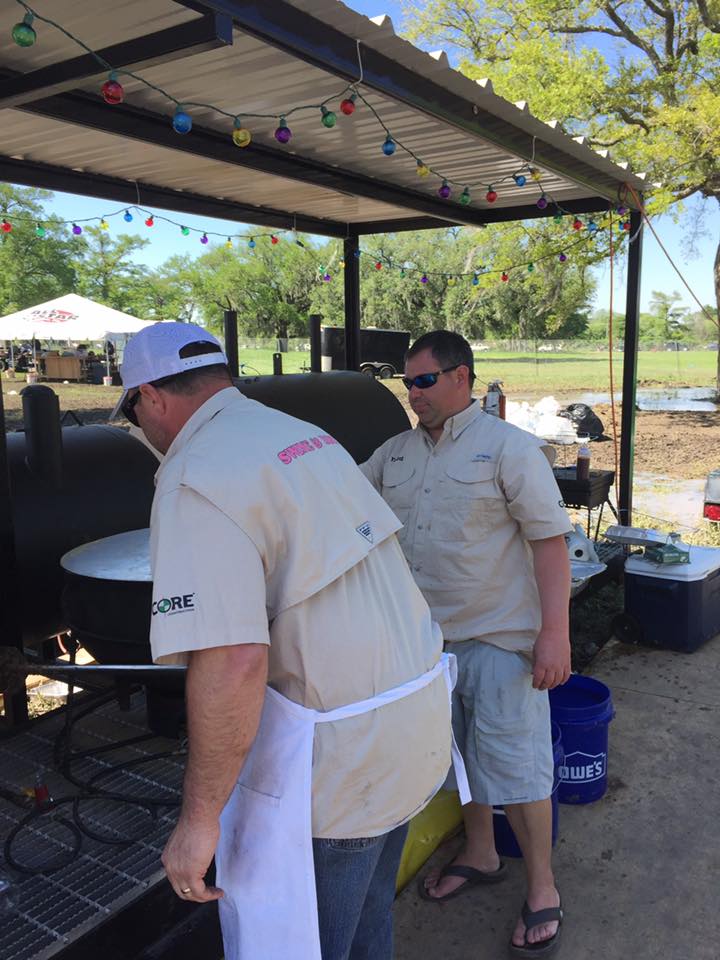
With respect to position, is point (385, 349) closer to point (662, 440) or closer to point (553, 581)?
point (662, 440)

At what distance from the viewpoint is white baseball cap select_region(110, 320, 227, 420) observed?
142cm

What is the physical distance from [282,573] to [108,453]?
2822 millimetres

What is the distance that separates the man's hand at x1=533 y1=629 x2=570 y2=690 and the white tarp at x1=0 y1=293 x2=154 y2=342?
1690 centimetres

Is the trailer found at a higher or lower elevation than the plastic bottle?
higher

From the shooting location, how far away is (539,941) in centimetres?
245

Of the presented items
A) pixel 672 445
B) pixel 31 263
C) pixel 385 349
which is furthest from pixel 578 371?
pixel 31 263

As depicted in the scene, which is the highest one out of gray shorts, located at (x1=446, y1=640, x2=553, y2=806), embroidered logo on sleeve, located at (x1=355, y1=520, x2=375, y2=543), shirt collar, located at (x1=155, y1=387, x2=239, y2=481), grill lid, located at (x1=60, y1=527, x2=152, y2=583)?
shirt collar, located at (x1=155, y1=387, x2=239, y2=481)

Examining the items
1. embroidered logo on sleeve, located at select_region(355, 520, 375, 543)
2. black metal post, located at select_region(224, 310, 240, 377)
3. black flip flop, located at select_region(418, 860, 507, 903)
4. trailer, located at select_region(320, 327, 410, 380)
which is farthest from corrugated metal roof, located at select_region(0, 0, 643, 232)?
trailer, located at select_region(320, 327, 410, 380)

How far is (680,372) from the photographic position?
2564cm

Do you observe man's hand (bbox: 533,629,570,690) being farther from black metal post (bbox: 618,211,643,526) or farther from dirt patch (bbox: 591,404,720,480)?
dirt patch (bbox: 591,404,720,480)

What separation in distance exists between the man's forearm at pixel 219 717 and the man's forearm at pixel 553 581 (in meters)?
1.28

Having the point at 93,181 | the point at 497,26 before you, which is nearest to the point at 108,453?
the point at 93,181

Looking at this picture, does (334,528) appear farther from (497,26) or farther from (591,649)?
(497,26)

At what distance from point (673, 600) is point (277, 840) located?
388cm
